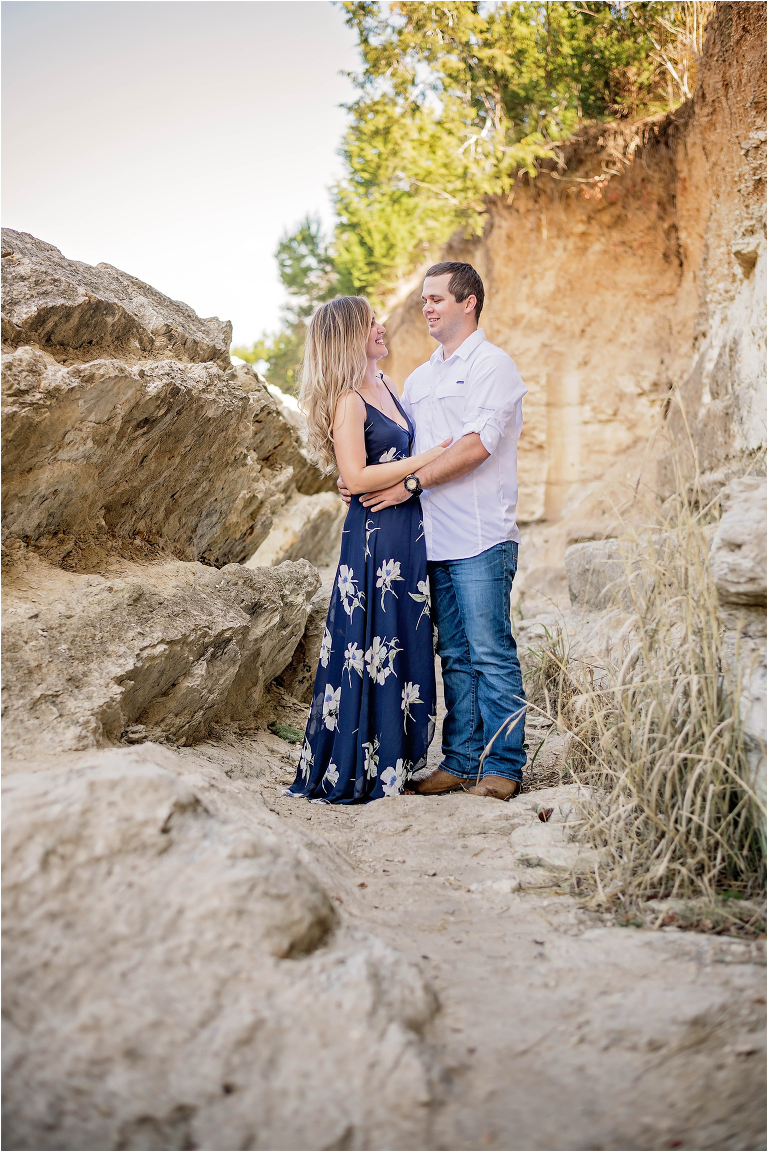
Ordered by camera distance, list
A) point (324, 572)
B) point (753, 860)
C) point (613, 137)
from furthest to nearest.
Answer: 1. point (613, 137)
2. point (324, 572)
3. point (753, 860)

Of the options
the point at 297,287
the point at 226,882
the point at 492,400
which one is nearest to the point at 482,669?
the point at 492,400

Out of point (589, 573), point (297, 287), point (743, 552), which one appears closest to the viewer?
point (743, 552)

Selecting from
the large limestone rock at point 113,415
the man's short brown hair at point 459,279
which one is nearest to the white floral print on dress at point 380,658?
the large limestone rock at point 113,415

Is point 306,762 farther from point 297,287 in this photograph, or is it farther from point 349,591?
point 297,287

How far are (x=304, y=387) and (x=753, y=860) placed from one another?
7.32 feet

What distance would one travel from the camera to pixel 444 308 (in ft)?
10.5

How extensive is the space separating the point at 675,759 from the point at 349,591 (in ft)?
4.63

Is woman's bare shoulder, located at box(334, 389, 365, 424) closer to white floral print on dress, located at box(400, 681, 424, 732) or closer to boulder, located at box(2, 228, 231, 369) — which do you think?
boulder, located at box(2, 228, 231, 369)

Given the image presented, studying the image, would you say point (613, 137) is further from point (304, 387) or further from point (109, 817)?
point (109, 817)

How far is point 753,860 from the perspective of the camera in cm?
208

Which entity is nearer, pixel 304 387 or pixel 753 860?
pixel 753 860

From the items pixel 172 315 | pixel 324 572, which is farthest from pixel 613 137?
pixel 172 315

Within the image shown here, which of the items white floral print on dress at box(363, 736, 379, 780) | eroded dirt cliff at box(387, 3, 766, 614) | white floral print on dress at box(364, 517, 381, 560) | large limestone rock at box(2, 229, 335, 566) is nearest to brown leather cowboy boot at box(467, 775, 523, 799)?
white floral print on dress at box(363, 736, 379, 780)

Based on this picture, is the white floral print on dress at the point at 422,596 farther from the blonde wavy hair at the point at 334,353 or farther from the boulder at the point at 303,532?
the boulder at the point at 303,532
